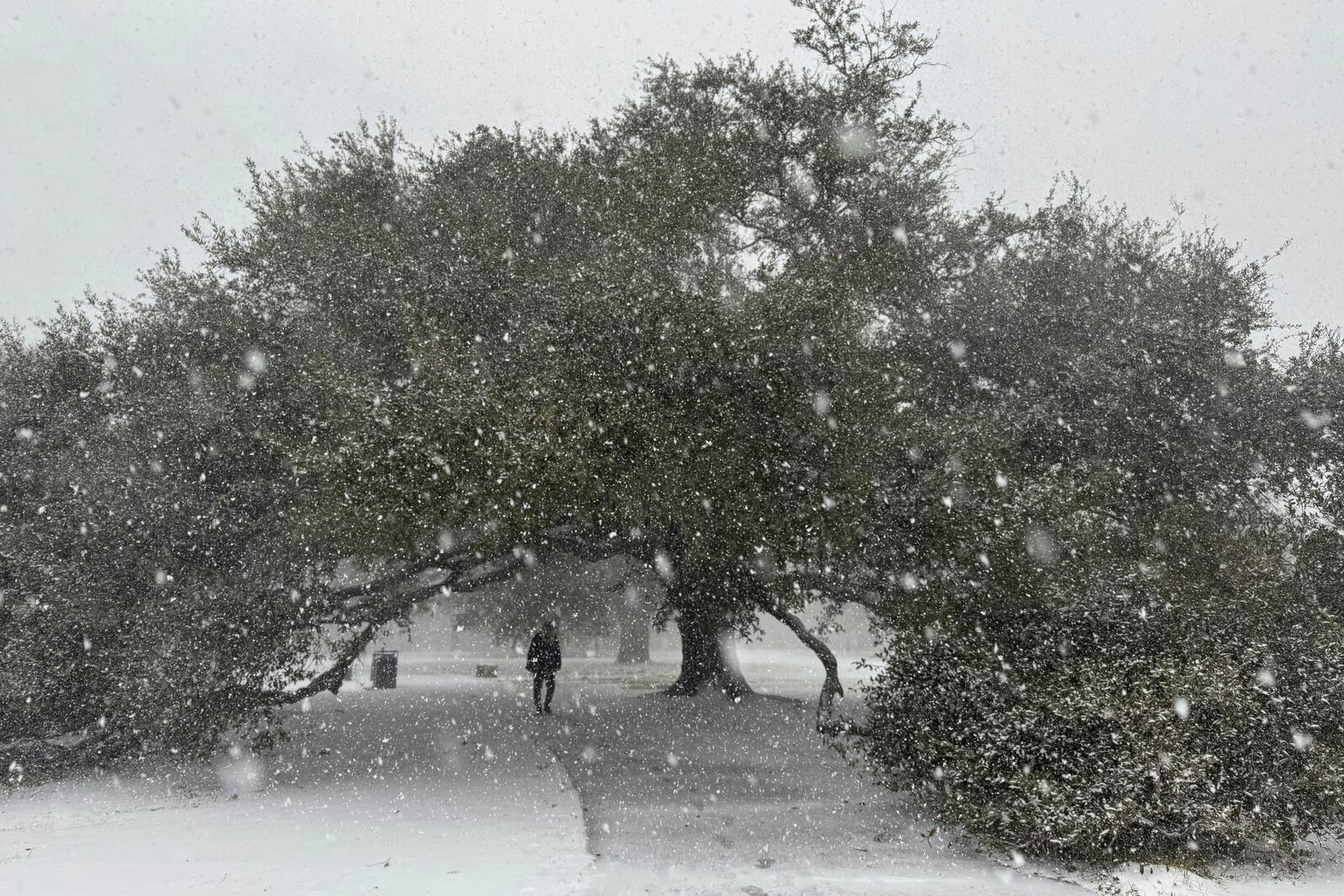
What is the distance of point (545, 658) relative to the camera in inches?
664

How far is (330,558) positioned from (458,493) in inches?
132

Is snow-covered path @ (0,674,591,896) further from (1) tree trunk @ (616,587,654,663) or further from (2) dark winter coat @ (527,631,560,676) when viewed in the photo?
(1) tree trunk @ (616,587,654,663)

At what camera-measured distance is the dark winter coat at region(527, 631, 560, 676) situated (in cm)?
1686

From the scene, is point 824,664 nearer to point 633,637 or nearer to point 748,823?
point 748,823

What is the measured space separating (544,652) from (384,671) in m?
10.8

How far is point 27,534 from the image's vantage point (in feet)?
40.6

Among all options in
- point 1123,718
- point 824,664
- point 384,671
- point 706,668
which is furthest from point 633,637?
point 1123,718

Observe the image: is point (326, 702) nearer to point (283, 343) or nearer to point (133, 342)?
point (133, 342)

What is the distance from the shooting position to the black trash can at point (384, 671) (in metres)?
25.6

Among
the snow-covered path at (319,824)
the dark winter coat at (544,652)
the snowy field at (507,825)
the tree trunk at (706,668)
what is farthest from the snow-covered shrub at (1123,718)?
the tree trunk at (706,668)

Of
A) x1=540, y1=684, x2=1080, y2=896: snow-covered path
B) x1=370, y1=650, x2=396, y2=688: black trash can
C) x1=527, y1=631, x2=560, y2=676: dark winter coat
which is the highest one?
x1=527, y1=631, x2=560, y2=676: dark winter coat

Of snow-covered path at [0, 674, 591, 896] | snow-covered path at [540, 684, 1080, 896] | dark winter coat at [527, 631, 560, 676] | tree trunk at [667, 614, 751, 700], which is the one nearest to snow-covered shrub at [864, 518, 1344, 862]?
snow-covered path at [540, 684, 1080, 896]

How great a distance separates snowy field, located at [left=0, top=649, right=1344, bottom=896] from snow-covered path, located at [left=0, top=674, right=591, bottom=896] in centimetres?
3

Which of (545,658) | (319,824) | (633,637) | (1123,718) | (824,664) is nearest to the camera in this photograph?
(1123,718)
